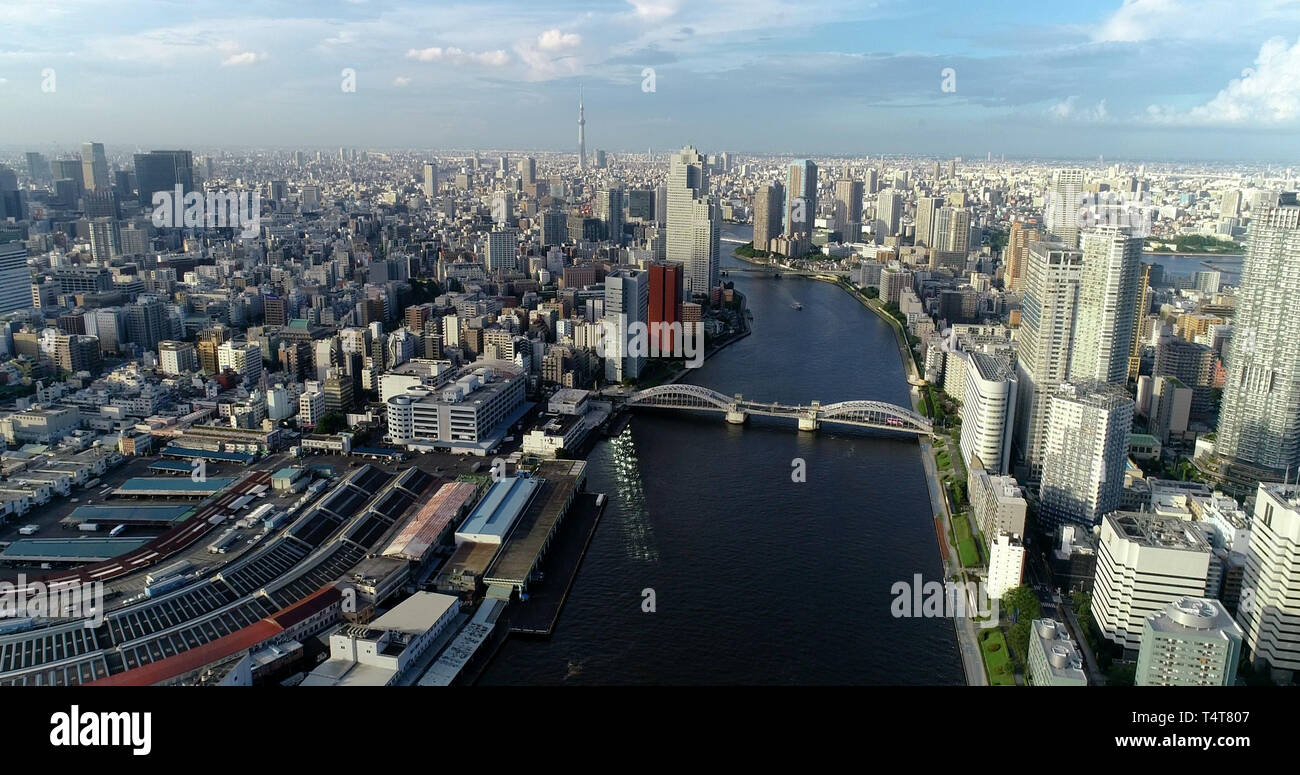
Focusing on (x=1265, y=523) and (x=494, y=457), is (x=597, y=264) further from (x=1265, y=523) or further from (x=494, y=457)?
(x=1265, y=523)

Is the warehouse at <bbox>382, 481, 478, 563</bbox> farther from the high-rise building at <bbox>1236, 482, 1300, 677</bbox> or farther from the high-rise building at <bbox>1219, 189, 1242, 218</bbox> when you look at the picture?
the high-rise building at <bbox>1219, 189, 1242, 218</bbox>

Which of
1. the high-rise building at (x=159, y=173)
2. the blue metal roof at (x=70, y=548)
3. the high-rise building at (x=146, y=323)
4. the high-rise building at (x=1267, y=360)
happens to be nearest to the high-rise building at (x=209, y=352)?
the high-rise building at (x=146, y=323)

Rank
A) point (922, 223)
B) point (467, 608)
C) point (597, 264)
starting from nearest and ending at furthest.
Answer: point (467, 608)
point (597, 264)
point (922, 223)

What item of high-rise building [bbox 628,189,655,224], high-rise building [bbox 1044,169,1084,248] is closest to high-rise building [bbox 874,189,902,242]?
high-rise building [bbox 1044,169,1084,248]

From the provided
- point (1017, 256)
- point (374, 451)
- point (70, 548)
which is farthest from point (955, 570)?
point (1017, 256)

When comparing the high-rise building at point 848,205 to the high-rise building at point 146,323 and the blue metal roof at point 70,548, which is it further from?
the blue metal roof at point 70,548

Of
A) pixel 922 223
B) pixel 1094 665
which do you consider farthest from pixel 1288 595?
pixel 922 223
